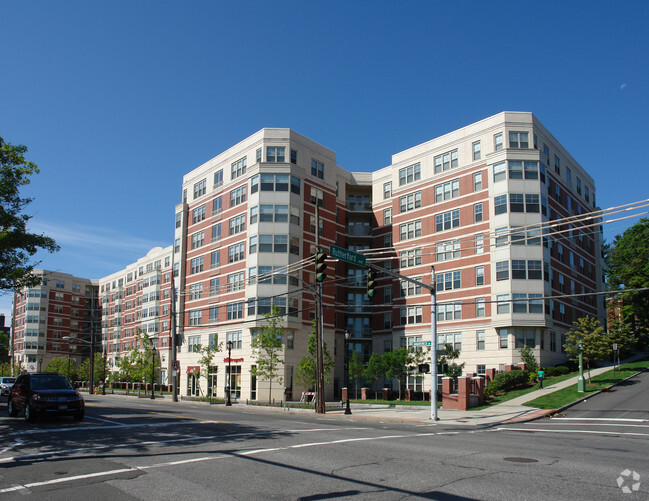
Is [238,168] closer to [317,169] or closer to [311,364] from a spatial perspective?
[317,169]

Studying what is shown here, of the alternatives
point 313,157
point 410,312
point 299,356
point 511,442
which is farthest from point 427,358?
point 511,442

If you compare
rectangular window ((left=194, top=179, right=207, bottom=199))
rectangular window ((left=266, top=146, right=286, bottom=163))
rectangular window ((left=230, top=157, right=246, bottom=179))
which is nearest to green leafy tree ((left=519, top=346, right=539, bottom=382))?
rectangular window ((left=266, top=146, right=286, bottom=163))

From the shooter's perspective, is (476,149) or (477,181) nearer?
(477,181)

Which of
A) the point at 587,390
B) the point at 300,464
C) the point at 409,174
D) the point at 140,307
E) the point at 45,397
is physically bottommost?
the point at 587,390

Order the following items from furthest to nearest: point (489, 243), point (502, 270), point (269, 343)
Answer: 1. point (489, 243)
2. point (502, 270)
3. point (269, 343)

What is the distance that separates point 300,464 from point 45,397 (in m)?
11.8

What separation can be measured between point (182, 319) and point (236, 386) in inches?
558

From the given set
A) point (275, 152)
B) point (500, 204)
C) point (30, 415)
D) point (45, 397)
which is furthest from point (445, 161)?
point (30, 415)

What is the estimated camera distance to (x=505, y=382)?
39719 mm

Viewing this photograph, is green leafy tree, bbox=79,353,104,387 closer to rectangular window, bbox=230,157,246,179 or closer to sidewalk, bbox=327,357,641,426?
rectangular window, bbox=230,157,246,179

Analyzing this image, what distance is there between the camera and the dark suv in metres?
18.8

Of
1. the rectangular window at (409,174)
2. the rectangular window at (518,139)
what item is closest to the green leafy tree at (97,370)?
the rectangular window at (409,174)

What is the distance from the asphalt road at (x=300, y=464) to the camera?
8.98 m

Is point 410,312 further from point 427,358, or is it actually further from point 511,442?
point 511,442
